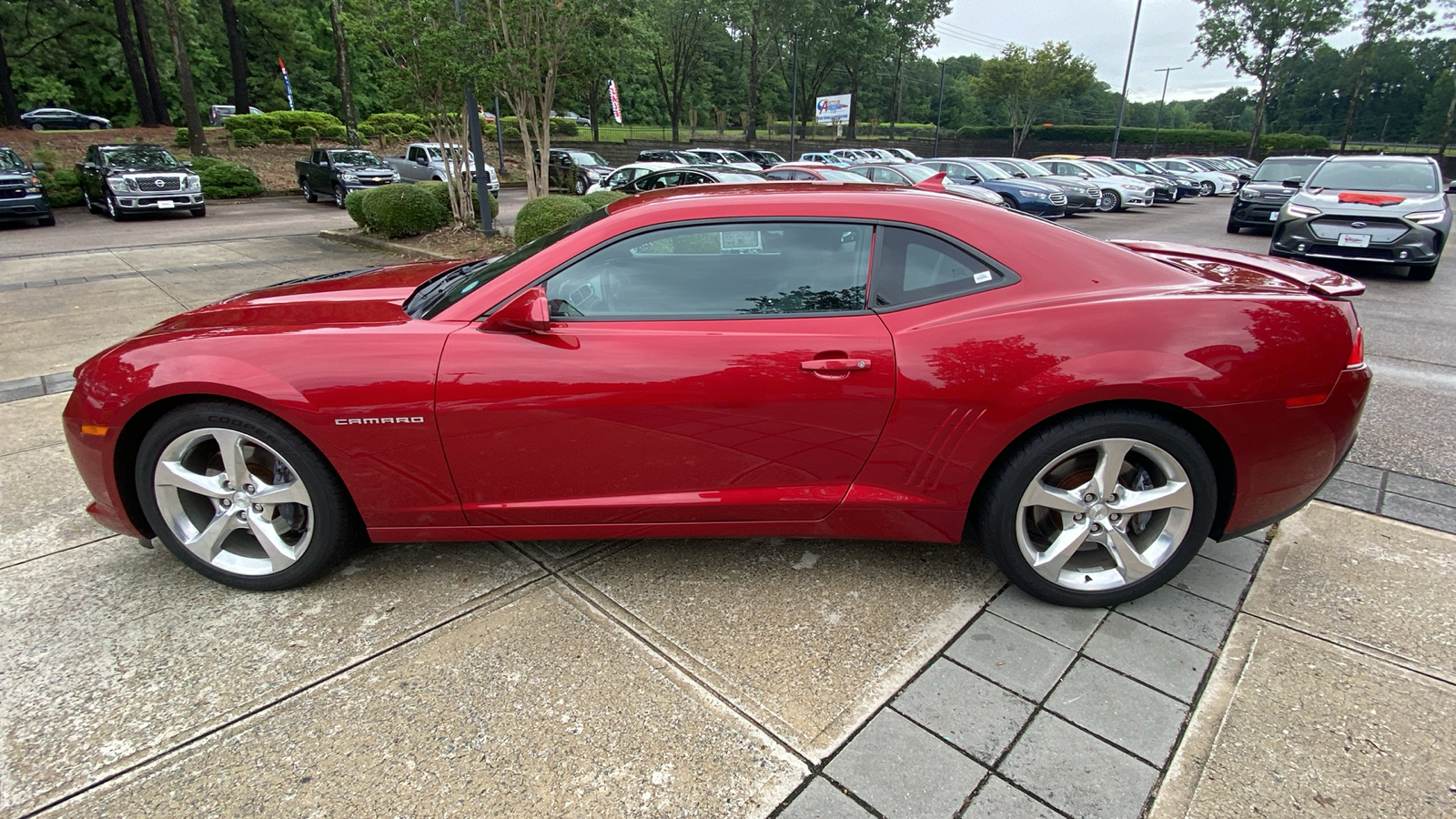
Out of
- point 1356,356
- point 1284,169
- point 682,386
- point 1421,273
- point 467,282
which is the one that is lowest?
point 1421,273

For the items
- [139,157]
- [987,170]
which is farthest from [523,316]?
[139,157]

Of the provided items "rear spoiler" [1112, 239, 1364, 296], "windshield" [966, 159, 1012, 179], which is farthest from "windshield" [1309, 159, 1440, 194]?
"rear spoiler" [1112, 239, 1364, 296]

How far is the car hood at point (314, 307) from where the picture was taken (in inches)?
104

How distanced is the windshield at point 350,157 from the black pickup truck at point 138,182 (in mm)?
3941

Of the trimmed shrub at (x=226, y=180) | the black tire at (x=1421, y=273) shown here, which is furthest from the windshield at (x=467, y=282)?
the trimmed shrub at (x=226, y=180)

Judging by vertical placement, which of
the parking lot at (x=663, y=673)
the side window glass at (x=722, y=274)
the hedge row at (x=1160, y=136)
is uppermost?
the hedge row at (x=1160, y=136)

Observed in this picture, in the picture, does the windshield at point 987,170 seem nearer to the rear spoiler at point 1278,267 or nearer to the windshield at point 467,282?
the rear spoiler at point 1278,267

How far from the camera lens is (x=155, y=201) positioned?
1560 centimetres

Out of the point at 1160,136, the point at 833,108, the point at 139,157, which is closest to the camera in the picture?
the point at 139,157

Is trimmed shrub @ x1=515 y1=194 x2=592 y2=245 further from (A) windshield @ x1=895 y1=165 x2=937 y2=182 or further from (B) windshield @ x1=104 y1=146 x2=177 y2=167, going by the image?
(B) windshield @ x1=104 y1=146 x2=177 y2=167

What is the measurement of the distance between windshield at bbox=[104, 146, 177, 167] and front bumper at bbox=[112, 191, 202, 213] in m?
0.85

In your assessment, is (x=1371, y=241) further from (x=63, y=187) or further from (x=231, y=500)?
(x=63, y=187)

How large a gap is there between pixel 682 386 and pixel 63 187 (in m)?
23.1

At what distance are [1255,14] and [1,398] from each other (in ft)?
195
